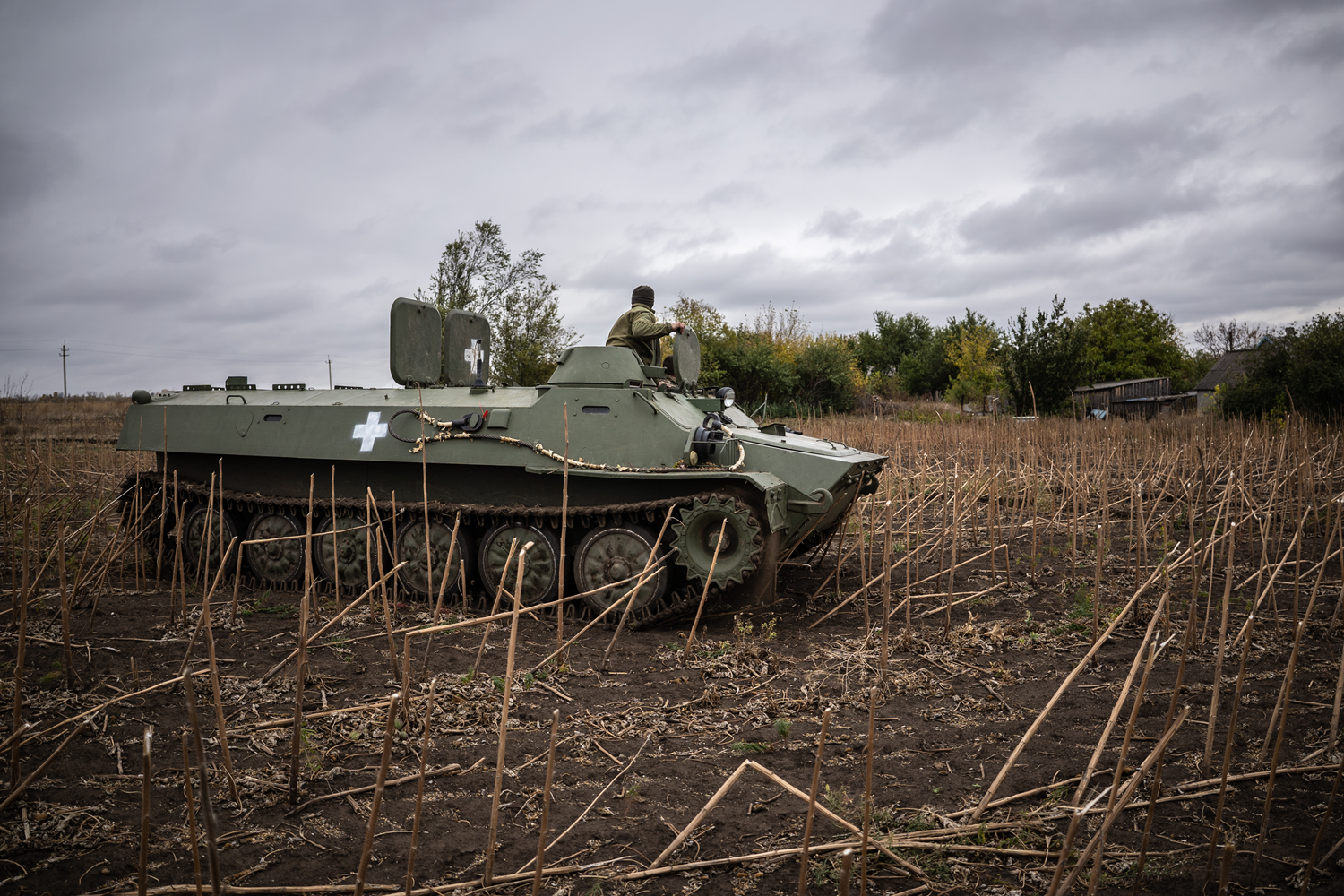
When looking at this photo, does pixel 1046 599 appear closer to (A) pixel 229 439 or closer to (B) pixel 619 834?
(B) pixel 619 834

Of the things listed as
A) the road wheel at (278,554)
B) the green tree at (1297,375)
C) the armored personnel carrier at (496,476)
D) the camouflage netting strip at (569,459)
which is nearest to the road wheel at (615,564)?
the armored personnel carrier at (496,476)

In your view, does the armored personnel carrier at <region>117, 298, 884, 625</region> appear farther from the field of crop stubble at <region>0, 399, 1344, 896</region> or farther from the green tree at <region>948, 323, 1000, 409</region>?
the green tree at <region>948, 323, 1000, 409</region>

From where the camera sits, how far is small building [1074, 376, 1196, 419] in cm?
2814

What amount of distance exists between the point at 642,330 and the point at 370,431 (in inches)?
104

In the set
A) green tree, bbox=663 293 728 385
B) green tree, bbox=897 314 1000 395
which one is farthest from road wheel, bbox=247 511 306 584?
green tree, bbox=897 314 1000 395

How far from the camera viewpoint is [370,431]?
7785 millimetres

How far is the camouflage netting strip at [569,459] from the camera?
668cm

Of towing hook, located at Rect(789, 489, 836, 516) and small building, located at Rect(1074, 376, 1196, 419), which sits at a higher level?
small building, located at Rect(1074, 376, 1196, 419)

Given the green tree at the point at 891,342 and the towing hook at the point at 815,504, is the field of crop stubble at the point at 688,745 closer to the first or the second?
the towing hook at the point at 815,504

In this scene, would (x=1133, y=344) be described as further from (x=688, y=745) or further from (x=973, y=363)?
(x=688, y=745)

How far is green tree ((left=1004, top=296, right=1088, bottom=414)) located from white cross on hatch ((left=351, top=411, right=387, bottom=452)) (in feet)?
65.1

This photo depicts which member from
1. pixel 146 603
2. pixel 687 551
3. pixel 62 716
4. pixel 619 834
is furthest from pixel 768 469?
pixel 146 603

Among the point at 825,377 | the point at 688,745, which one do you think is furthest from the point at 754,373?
the point at 688,745

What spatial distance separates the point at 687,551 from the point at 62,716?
3919 mm
